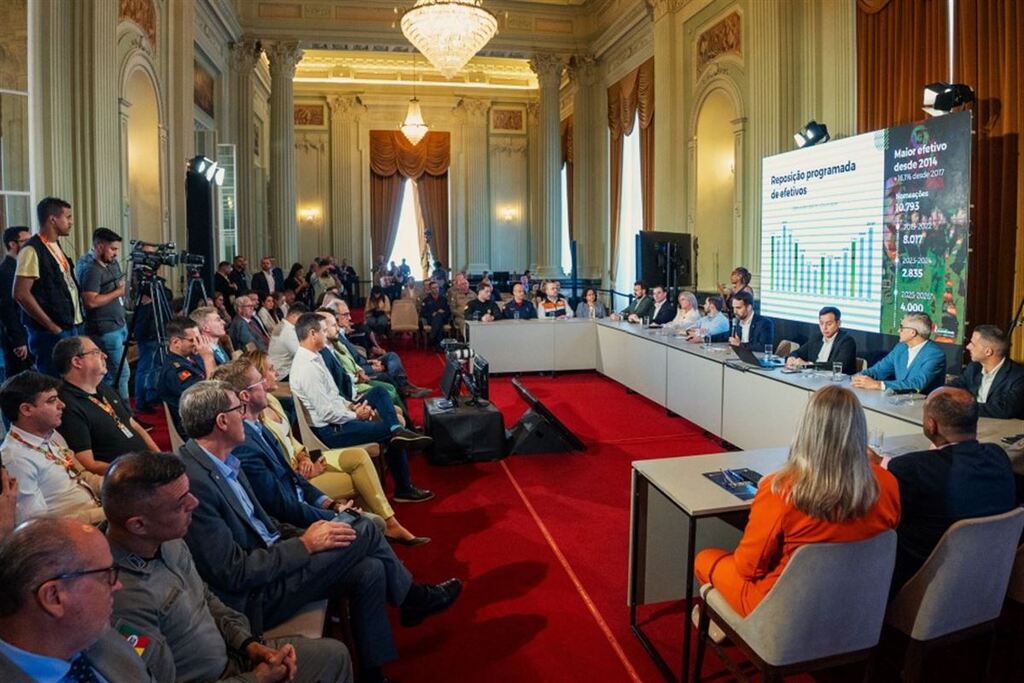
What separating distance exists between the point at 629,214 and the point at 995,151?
25.8ft

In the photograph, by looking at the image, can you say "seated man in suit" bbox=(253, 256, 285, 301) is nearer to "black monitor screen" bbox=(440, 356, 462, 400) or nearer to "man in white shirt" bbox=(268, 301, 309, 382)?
"man in white shirt" bbox=(268, 301, 309, 382)

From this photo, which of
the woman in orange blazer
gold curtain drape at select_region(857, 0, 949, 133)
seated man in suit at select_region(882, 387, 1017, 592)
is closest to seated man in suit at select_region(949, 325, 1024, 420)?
seated man in suit at select_region(882, 387, 1017, 592)

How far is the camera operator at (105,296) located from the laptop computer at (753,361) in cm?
432

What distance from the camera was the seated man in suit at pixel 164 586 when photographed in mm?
1595

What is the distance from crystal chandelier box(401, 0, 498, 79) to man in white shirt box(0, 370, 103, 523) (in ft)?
22.3

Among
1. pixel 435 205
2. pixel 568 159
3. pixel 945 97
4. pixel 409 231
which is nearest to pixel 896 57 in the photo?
pixel 945 97

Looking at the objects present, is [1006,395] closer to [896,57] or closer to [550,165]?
[896,57]

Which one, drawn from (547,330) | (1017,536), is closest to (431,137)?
(547,330)

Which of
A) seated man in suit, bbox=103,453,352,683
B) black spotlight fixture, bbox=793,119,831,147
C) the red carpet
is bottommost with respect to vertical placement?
the red carpet

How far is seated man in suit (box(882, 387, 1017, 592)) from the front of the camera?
2.14 meters

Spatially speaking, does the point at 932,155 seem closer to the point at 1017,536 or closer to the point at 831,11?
the point at 831,11

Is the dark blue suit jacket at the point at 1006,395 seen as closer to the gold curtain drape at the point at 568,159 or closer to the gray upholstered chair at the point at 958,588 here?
the gray upholstered chair at the point at 958,588

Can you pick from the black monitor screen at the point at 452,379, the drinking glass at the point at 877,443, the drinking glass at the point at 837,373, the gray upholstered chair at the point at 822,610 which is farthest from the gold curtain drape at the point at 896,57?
the gray upholstered chair at the point at 822,610

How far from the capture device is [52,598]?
1.18 metres
